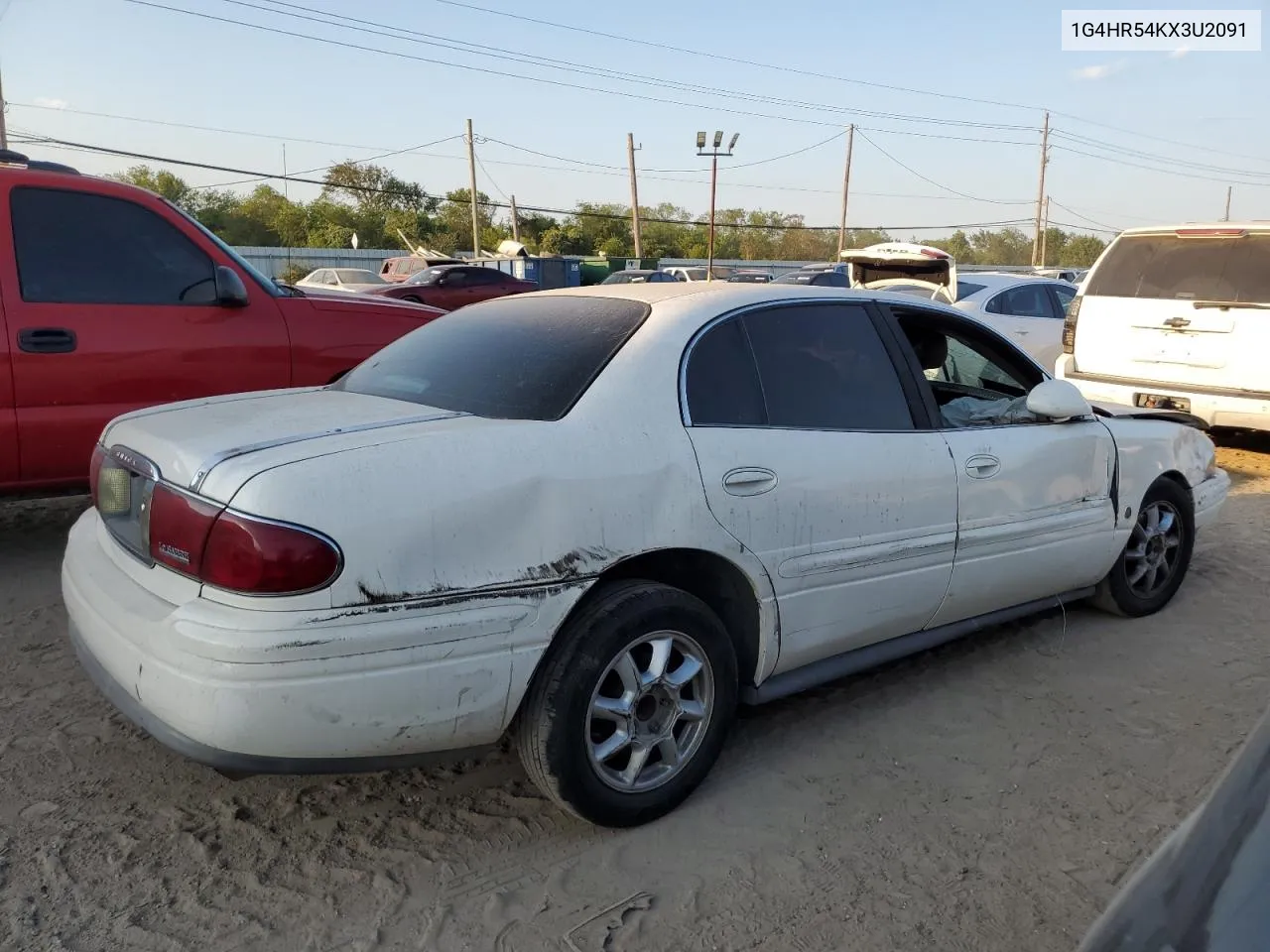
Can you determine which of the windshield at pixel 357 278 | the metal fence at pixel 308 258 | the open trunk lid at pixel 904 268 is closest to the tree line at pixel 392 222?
the metal fence at pixel 308 258

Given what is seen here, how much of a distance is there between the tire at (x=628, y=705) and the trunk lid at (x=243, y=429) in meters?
0.68

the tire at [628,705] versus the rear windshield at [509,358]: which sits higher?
the rear windshield at [509,358]

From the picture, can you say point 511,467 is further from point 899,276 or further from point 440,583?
point 899,276

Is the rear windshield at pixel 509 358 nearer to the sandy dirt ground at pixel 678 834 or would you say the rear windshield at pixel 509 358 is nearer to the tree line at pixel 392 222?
the sandy dirt ground at pixel 678 834

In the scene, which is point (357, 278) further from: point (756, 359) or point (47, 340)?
point (756, 359)

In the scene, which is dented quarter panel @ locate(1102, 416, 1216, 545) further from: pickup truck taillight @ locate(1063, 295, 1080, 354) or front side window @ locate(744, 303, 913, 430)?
pickup truck taillight @ locate(1063, 295, 1080, 354)

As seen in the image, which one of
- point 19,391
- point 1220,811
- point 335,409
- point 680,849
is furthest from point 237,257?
point 1220,811

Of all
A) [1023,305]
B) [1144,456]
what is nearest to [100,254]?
[1144,456]

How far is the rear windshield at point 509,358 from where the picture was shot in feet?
9.61

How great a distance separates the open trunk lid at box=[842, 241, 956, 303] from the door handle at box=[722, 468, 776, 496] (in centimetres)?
845

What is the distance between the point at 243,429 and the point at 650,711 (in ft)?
4.40

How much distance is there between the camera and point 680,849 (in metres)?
2.79

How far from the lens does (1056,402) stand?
396 cm

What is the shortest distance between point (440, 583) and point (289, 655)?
369 millimetres
